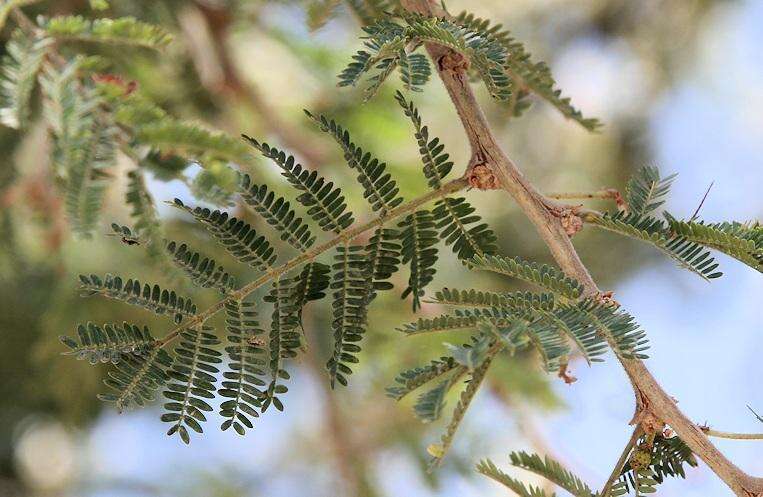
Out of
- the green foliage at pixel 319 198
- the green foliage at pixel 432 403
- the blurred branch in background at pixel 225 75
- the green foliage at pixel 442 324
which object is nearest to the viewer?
the green foliage at pixel 432 403

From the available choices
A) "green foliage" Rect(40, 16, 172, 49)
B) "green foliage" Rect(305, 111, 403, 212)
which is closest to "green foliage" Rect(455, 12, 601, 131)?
"green foliage" Rect(305, 111, 403, 212)

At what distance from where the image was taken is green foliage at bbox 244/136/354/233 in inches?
34.5

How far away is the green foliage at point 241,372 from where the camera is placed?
Answer: 0.81 m

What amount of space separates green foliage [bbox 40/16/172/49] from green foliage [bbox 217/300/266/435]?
0.25m

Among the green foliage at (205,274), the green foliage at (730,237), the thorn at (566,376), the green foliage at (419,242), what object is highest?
the green foliage at (730,237)

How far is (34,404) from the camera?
8.15 ft

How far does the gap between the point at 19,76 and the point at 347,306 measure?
13.6 inches

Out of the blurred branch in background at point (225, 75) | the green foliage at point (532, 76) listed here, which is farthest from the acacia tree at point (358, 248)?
the blurred branch in background at point (225, 75)

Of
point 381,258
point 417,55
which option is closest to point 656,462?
point 381,258

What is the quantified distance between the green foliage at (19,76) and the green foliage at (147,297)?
0.48ft

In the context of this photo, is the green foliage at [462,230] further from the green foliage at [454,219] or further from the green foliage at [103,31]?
the green foliage at [103,31]

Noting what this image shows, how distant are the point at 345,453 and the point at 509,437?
1.24 ft

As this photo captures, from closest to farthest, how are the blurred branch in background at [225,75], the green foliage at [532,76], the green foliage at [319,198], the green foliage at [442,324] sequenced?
the green foliage at [442,324] < the green foliage at [319,198] < the green foliage at [532,76] < the blurred branch in background at [225,75]

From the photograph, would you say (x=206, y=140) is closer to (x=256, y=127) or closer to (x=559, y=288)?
(x=559, y=288)
